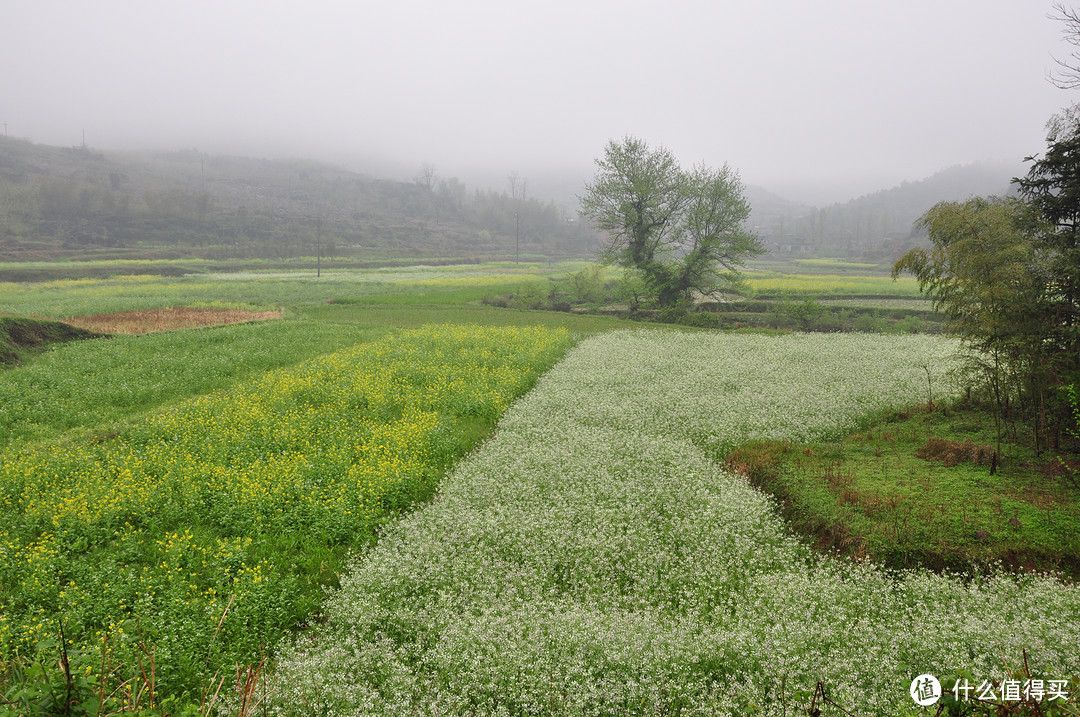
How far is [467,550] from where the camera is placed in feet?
28.9

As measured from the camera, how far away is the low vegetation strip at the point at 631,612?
583 centimetres

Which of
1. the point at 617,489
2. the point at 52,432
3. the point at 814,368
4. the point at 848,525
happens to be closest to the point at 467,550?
the point at 617,489

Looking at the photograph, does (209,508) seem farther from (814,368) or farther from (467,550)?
(814,368)

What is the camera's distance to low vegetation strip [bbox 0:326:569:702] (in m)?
6.83

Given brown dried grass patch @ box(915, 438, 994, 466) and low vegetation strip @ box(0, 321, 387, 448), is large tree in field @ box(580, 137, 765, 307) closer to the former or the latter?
low vegetation strip @ box(0, 321, 387, 448)

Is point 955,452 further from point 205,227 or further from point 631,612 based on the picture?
point 205,227

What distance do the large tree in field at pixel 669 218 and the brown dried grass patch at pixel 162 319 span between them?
97.4 ft

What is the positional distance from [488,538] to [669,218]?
43096mm

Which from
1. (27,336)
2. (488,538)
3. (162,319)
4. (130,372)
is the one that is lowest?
(488,538)

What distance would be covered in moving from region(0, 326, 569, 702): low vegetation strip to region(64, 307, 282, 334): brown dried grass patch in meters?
16.6

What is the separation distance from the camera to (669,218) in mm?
47031

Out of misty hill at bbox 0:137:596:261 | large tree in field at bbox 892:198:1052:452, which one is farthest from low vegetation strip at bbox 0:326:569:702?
misty hill at bbox 0:137:596:261

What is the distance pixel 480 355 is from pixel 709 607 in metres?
17.7

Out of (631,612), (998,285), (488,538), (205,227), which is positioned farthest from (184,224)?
(998,285)
